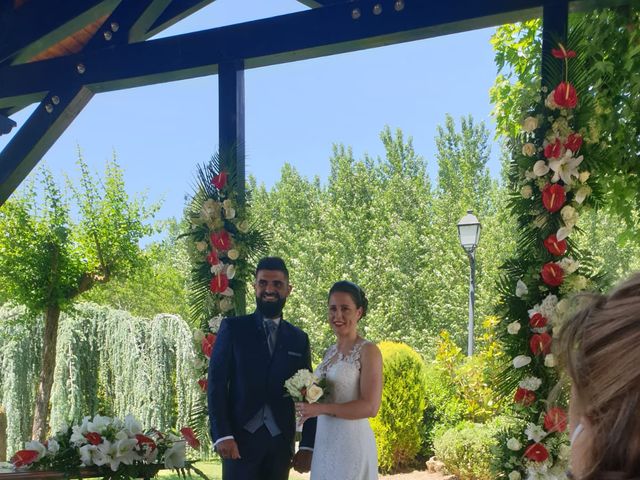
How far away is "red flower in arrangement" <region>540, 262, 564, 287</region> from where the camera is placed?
9.61 ft

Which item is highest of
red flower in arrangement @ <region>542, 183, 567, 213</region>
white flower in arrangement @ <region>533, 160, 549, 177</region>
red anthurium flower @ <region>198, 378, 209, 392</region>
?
white flower in arrangement @ <region>533, 160, 549, 177</region>

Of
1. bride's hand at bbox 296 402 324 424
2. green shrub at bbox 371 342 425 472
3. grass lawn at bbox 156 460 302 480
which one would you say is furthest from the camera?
grass lawn at bbox 156 460 302 480

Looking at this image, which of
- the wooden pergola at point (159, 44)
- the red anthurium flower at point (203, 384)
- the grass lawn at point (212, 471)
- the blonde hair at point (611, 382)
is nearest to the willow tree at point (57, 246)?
the grass lawn at point (212, 471)

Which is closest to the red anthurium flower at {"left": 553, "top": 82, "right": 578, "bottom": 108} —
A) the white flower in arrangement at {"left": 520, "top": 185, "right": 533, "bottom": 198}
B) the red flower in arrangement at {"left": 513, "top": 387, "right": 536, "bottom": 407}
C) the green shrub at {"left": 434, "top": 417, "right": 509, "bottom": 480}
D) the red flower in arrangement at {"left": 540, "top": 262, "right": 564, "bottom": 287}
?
the white flower in arrangement at {"left": 520, "top": 185, "right": 533, "bottom": 198}

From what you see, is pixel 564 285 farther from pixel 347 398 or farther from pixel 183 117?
pixel 183 117

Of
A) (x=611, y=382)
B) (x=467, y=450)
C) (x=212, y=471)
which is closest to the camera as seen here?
(x=611, y=382)

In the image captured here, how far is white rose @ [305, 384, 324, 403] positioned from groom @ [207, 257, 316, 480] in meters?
0.24

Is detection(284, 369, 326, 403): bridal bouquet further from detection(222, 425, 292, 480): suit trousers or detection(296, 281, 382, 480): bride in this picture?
detection(222, 425, 292, 480): suit trousers

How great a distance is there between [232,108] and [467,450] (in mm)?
4138

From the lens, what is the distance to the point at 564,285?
293 centimetres

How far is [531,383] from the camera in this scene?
296 cm

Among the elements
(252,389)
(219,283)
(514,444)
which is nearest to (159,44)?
(219,283)

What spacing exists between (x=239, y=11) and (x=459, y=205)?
701 inches

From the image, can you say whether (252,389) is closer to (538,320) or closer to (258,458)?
(258,458)
